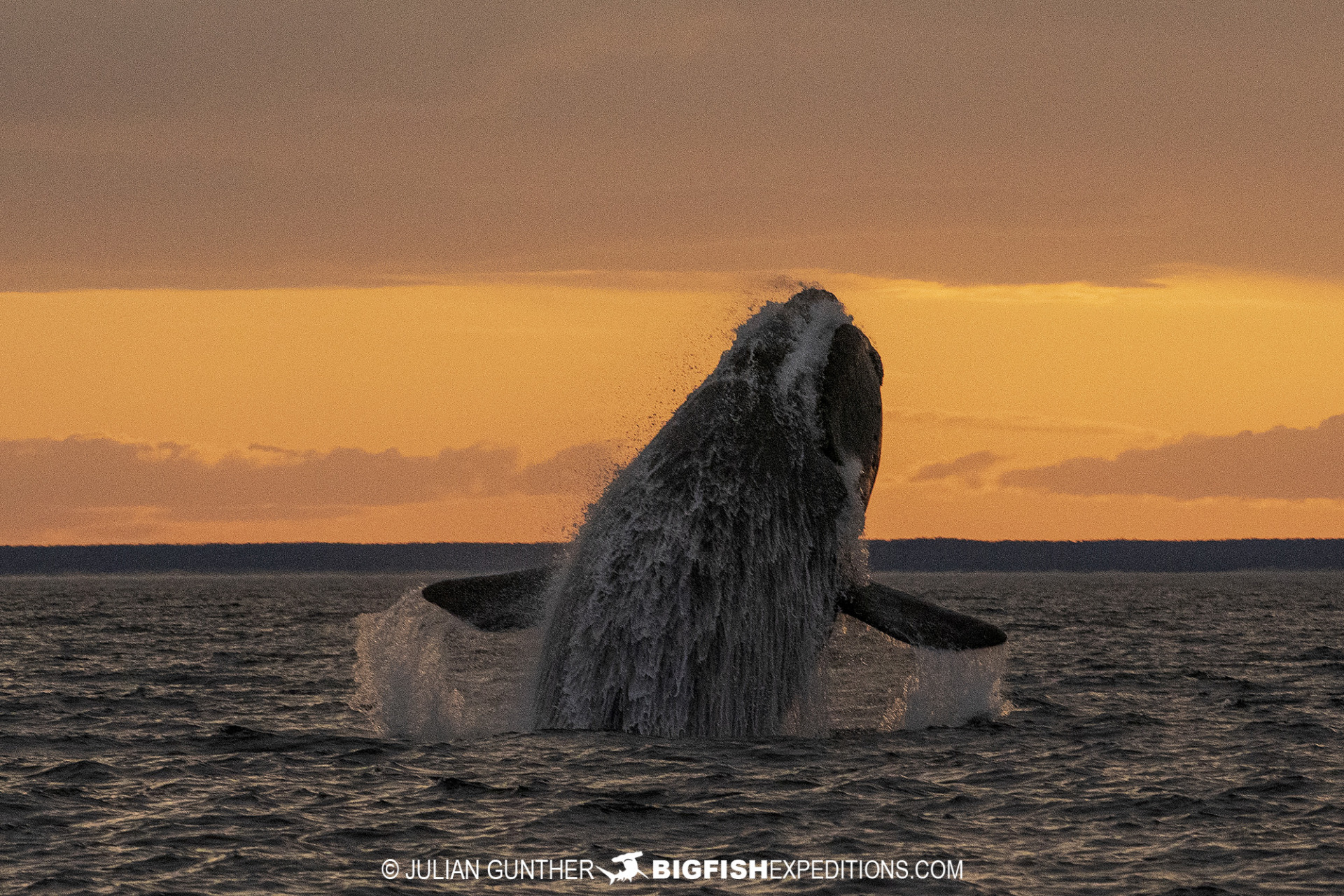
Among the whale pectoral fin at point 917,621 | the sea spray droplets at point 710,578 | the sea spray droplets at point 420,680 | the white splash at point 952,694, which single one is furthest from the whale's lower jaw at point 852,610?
the white splash at point 952,694

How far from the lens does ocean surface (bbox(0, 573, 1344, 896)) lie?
11656 mm

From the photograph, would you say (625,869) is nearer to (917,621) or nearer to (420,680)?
(917,621)

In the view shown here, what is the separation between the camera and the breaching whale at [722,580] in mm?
14477

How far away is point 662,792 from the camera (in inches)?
531

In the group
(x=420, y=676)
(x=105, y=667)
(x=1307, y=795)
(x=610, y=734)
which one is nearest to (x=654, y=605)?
(x=610, y=734)

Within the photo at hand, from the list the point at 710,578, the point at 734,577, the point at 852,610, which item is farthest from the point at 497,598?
the point at 852,610

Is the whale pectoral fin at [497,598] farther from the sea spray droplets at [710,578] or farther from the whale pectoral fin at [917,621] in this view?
the whale pectoral fin at [917,621]

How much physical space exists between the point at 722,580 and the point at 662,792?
6.91ft

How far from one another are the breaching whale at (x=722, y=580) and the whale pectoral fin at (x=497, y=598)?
25 mm

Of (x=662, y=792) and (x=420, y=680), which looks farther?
(x=420, y=680)

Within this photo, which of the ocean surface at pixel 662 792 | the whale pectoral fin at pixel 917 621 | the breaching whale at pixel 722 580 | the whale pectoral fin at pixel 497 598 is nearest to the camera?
the ocean surface at pixel 662 792

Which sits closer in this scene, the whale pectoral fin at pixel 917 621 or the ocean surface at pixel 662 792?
the ocean surface at pixel 662 792

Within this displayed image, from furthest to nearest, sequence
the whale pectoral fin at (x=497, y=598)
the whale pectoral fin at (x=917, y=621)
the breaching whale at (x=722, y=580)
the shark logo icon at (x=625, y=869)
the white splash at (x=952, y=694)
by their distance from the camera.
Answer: the white splash at (x=952, y=694)
the whale pectoral fin at (x=497, y=598)
the breaching whale at (x=722, y=580)
the whale pectoral fin at (x=917, y=621)
the shark logo icon at (x=625, y=869)

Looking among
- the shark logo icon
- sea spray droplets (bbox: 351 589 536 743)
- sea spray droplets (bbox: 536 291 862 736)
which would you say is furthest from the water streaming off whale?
the shark logo icon
